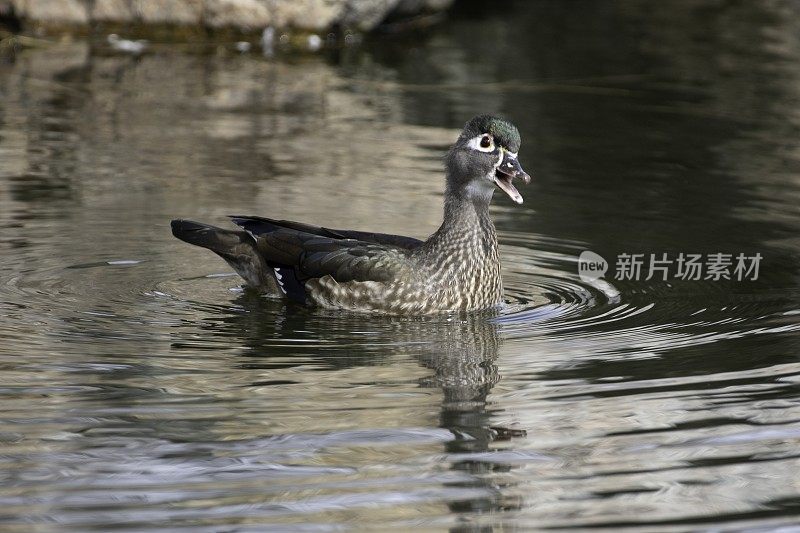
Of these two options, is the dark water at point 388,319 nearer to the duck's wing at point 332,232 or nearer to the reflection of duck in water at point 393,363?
the reflection of duck in water at point 393,363

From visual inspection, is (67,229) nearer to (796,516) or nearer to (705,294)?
(705,294)

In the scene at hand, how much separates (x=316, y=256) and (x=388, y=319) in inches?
23.3

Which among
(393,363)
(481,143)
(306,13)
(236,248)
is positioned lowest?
(393,363)

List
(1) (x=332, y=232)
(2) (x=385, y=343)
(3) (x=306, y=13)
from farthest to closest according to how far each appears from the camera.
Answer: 1. (3) (x=306, y=13)
2. (1) (x=332, y=232)
3. (2) (x=385, y=343)

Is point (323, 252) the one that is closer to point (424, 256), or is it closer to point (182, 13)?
point (424, 256)

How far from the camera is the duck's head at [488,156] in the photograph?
8547mm

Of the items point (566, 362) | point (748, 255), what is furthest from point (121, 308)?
point (748, 255)

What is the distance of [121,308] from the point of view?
28.2 ft

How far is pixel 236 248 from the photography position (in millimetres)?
9242

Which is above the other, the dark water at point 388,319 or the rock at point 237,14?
the rock at point 237,14

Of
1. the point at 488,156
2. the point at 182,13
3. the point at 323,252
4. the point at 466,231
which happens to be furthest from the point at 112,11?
the point at 488,156

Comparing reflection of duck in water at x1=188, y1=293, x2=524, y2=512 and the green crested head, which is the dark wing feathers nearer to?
reflection of duck in water at x1=188, y1=293, x2=524, y2=512

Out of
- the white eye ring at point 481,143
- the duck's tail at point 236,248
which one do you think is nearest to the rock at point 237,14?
the duck's tail at point 236,248

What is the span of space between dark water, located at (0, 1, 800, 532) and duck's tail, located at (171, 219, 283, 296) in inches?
5.9
